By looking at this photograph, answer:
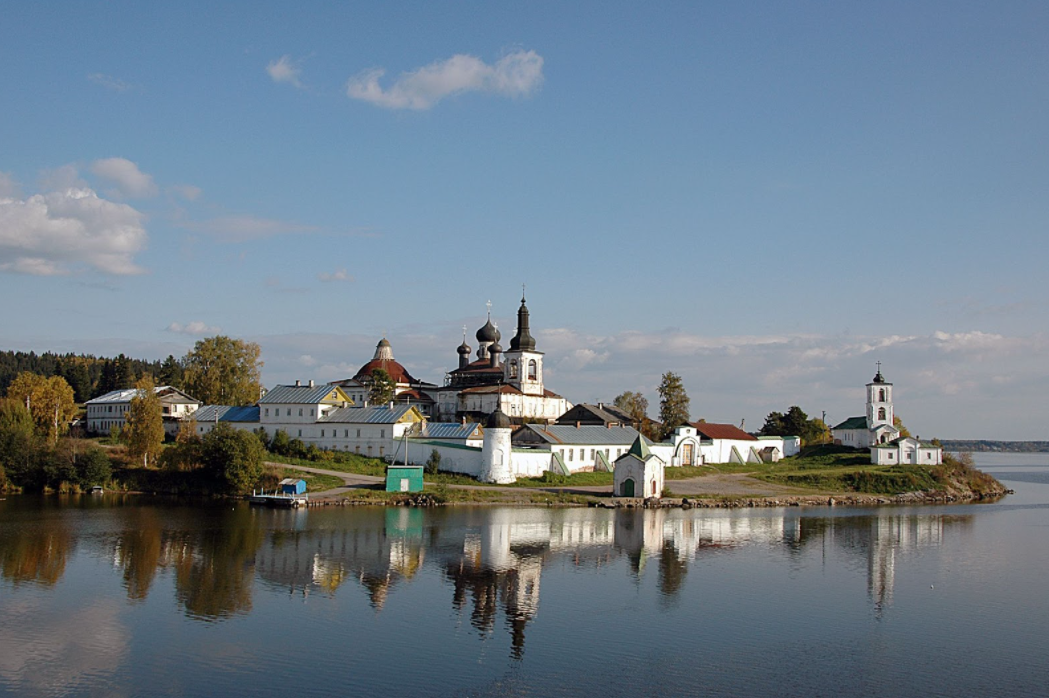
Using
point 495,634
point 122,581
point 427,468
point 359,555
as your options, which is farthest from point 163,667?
point 427,468

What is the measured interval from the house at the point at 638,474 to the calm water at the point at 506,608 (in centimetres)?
864

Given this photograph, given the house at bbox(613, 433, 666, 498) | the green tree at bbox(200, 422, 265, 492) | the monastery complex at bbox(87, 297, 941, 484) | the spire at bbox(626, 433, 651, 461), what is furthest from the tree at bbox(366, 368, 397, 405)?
the spire at bbox(626, 433, 651, 461)

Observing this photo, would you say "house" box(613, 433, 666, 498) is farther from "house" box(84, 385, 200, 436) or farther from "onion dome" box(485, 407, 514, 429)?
"house" box(84, 385, 200, 436)

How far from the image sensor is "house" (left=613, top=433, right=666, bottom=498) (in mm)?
50594

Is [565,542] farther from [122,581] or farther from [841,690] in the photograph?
[841,690]

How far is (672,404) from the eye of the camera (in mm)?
75875

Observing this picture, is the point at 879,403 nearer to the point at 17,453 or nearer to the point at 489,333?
the point at 489,333

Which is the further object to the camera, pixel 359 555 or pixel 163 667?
pixel 359 555

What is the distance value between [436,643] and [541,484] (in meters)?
33.2

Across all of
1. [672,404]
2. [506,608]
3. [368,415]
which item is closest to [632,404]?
[672,404]

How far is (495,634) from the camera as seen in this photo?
2258cm

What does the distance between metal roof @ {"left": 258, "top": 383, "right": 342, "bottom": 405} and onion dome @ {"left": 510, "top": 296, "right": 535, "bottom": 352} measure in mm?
23067

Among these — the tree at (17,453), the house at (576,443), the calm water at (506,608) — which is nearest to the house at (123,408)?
the tree at (17,453)

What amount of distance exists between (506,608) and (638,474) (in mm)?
26332
